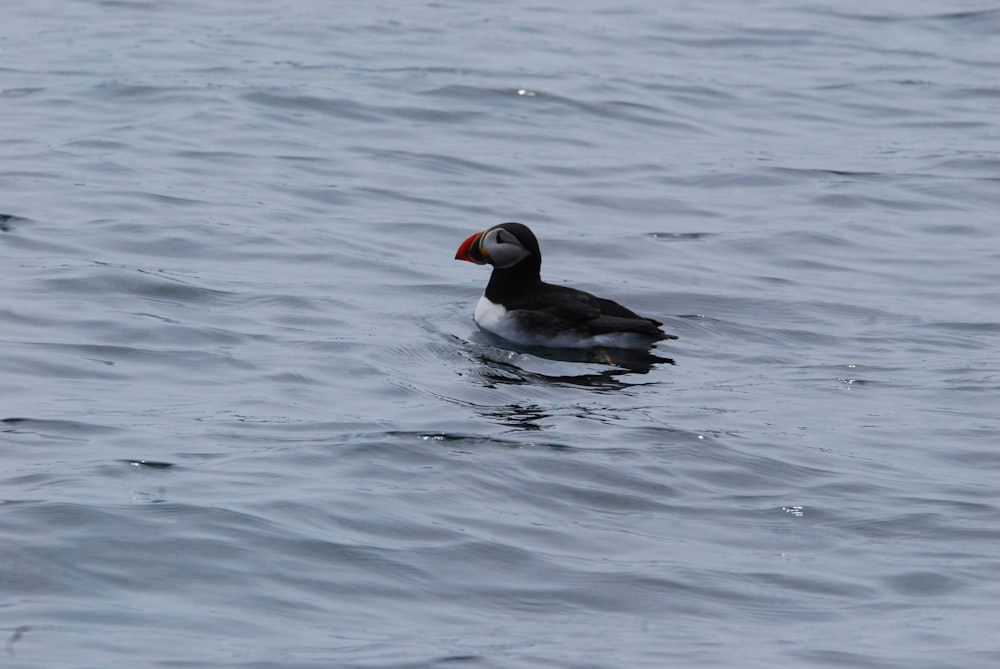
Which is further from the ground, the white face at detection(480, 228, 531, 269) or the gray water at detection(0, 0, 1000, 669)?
the white face at detection(480, 228, 531, 269)

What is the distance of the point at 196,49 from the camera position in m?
19.2

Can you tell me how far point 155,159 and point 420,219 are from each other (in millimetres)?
2712

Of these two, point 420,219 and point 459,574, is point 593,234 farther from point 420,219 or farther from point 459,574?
point 459,574

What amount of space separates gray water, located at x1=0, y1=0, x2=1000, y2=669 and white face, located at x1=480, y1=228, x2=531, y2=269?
0.50 metres

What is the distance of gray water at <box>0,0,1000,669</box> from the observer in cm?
564

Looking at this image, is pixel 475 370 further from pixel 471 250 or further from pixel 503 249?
pixel 471 250

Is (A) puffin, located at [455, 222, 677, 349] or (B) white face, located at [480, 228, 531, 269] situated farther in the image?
(B) white face, located at [480, 228, 531, 269]

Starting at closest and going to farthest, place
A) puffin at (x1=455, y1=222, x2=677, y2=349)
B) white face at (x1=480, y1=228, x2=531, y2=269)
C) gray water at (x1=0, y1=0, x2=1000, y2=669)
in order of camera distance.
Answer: gray water at (x1=0, y1=0, x2=1000, y2=669)
puffin at (x1=455, y1=222, x2=677, y2=349)
white face at (x1=480, y1=228, x2=531, y2=269)

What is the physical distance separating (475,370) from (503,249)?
1.27 meters

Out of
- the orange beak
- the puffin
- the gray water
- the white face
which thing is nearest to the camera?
the gray water

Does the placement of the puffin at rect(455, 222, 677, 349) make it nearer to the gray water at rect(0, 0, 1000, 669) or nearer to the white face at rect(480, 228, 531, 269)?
the white face at rect(480, 228, 531, 269)

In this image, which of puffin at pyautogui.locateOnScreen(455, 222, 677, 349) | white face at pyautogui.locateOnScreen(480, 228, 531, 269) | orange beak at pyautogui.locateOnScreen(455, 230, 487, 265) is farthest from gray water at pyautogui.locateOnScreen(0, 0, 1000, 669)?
white face at pyautogui.locateOnScreen(480, 228, 531, 269)

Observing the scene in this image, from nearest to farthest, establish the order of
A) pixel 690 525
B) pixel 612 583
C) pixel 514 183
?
pixel 612 583 < pixel 690 525 < pixel 514 183

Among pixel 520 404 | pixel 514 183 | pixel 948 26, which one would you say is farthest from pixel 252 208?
pixel 948 26
